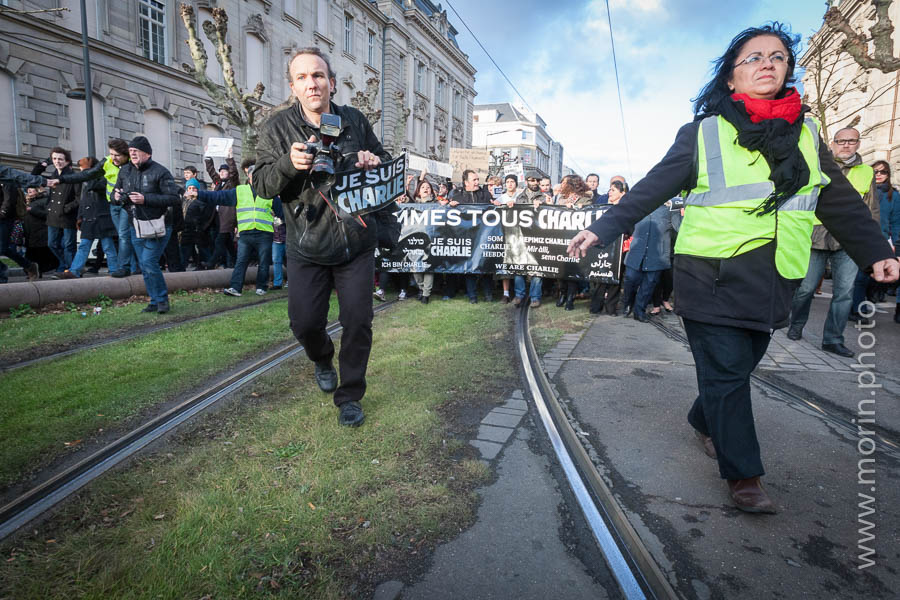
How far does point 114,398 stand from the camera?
11.6 feet

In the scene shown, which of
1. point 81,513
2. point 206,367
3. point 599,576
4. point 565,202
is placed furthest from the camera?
point 565,202

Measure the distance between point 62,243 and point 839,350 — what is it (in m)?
12.2

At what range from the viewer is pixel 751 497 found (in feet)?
7.67

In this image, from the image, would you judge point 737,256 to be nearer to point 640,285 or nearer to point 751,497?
point 751,497

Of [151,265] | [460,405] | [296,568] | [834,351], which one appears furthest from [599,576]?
[151,265]

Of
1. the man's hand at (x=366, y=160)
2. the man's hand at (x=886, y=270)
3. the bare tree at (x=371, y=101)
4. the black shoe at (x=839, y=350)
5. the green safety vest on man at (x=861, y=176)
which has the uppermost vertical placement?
the bare tree at (x=371, y=101)

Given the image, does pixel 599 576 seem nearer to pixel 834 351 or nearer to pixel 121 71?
A: pixel 834 351

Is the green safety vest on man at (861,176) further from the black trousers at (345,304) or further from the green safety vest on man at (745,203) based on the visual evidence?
the black trousers at (345,304)

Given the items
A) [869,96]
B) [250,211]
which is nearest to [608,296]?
[250,211]

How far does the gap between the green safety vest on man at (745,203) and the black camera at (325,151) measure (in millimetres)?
1839

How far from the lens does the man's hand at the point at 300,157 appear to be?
2645 mm

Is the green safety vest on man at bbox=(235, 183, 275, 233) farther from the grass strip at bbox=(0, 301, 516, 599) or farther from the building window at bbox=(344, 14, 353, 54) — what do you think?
the building window at bbox=(344, 14, 353, 54)

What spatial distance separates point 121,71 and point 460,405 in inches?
1016

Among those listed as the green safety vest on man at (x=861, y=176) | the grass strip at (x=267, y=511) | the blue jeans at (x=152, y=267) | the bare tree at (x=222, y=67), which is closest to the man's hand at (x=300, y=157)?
the grass strip at (x=267, y=511)
